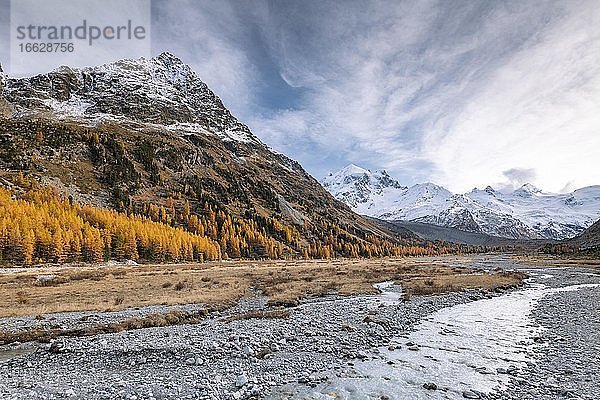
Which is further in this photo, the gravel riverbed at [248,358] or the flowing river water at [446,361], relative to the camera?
the flowing river water at [446,361]

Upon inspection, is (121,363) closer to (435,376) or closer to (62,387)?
(62,387)

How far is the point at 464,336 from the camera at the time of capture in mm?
23375

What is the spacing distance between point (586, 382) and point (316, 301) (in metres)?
24.6

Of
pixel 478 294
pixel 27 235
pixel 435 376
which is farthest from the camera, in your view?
pixel 27 235

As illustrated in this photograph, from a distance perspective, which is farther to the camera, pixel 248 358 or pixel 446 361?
pixel 446 361

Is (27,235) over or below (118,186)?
below

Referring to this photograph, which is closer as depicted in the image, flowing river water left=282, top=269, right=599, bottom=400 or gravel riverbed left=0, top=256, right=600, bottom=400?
gravel riverbed left=0, top=256, right=600, bottom=400

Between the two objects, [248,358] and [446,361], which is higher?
[248,358]

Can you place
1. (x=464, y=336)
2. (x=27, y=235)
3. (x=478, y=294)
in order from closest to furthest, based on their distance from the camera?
(x=464, y=336) < (x=478, y=294) < (x=27, y=235)

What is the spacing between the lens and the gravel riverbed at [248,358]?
553 inches

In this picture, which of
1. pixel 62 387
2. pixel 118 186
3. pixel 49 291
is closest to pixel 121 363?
pixel 62 387

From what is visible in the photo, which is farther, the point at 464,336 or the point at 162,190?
the point at 162,190

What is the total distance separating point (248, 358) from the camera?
59.1ft

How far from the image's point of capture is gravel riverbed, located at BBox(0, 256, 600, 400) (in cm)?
1405
